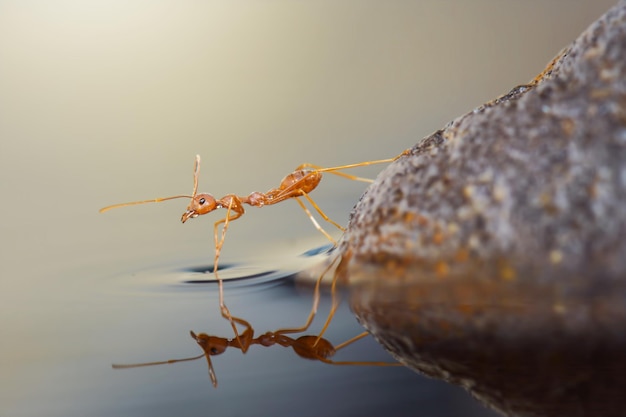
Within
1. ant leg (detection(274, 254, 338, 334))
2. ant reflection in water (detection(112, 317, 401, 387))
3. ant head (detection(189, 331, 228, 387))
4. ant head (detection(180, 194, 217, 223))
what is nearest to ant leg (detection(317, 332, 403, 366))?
ant reflection in water (detection(112, 317, 401, 387))

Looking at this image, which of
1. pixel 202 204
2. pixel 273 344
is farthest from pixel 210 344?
pixel 202 204

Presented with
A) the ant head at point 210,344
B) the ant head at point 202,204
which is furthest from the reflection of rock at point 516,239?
the ant head at point 202,204

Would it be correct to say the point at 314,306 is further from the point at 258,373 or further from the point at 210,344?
the point at 258,373

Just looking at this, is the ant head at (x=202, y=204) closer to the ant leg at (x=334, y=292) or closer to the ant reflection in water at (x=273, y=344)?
the ant leg at (x=334, y=292)

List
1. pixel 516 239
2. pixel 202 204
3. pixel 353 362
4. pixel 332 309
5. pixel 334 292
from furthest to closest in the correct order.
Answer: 1. pixel 202 204
2. pixel 334 292
3. pixel 332 309
4. pixel 516 239
5. pixel 353 362

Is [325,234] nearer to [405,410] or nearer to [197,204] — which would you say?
[197,204]

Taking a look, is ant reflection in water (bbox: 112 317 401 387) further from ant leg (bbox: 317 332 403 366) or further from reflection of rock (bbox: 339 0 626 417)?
reflection of rock (bbox: 339 0 626 417)

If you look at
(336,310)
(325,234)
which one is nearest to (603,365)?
(336,310)
